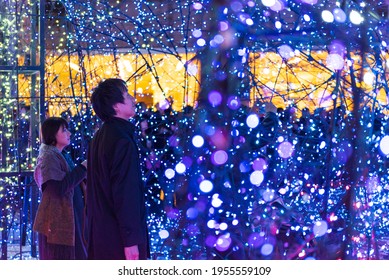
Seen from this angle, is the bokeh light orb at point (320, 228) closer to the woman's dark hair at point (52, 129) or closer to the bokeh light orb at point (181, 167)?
the bokeh light orb at point (181, 167)

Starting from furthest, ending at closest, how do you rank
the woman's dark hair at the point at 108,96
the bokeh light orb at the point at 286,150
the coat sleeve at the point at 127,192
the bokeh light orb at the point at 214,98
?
the bokeh light orb at the point at 286,150
the bokeh light orb at the point at 214,98
the woman's dark hair at the point at 108,96
the coat sleeve at the point at 127,192

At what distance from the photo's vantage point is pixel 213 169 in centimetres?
414

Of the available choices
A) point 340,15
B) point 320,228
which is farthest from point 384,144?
point 340,15

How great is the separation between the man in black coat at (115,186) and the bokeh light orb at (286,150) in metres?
1.38

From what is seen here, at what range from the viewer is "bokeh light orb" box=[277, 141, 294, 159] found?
185 inches

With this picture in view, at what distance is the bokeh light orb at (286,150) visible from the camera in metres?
4.71

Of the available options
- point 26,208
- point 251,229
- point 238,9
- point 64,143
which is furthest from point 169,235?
point 26,208

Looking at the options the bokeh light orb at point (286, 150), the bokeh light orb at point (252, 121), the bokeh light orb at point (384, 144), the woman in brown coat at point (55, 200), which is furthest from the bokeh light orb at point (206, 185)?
the woman in brown coat at point (55, 200)

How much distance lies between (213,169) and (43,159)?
1.32 metres

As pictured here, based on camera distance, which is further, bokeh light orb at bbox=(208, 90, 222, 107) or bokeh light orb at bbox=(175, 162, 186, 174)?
bokeh light orb at bbox=(175, 162, 186, 174)

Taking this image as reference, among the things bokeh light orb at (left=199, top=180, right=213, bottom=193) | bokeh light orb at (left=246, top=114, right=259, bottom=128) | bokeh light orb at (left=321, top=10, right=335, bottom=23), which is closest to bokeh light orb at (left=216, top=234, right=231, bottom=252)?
bokeh light orb at (left=199, top=180, right=213, bottom=193)

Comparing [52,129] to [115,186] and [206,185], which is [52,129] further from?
[115,186]

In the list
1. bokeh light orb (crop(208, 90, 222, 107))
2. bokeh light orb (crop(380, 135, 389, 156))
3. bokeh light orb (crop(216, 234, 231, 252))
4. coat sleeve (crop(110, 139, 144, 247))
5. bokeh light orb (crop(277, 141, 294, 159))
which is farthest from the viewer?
bokeh light orb (crop(277, 141, 294, 159))

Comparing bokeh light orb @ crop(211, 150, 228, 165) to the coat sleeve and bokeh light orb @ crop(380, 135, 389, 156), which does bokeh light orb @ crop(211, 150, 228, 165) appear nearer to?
the coat sleeve
